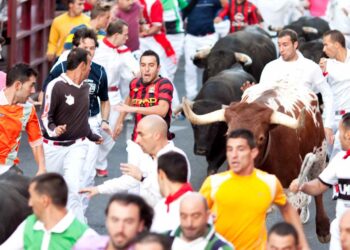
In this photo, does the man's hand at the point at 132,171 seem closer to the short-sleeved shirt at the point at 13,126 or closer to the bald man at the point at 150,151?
the bald man at the point at 150,151

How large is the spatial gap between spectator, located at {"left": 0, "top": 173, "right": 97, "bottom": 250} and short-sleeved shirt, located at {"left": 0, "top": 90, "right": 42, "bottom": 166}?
11.7ft

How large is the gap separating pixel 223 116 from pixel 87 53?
1.54m

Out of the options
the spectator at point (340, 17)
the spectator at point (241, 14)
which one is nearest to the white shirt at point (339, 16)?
the spectator at point (340, 17)

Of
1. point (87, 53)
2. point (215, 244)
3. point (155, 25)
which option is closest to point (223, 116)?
point (87, 53)

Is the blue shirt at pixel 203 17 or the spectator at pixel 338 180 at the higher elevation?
the spectator at pixel 338 180

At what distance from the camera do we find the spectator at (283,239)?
8562 millimetres

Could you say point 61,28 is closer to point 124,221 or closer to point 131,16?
point 131,16

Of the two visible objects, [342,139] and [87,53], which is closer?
[342,139]

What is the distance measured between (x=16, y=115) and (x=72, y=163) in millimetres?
1158

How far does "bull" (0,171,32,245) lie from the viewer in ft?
35.2

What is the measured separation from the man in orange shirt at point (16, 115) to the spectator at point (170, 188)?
3035mm

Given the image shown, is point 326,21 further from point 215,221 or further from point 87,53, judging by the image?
point 215,221

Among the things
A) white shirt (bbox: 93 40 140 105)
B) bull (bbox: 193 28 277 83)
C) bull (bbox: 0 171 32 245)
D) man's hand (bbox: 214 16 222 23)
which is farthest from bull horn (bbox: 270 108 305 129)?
man's hand (bbox: 214 16 222 23)

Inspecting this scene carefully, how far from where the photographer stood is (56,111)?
1330 centimetres
